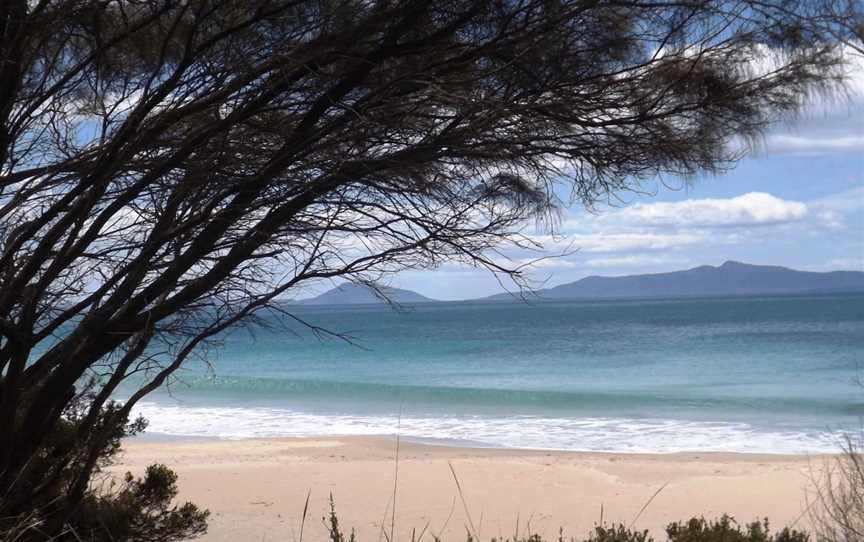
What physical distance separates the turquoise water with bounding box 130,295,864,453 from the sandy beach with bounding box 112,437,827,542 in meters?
1.56

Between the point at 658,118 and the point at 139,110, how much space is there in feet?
5.47

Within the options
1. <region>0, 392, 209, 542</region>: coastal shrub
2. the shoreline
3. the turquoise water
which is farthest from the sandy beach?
<region>0, 392, 209, 542</region>: coastal shrub

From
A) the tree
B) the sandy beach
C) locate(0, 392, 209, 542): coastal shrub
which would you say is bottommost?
the sandy beach

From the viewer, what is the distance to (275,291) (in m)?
3.17

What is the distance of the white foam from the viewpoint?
14.1m

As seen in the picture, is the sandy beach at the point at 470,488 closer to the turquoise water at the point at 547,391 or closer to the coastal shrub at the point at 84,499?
the turquoise water at the point at 547,391

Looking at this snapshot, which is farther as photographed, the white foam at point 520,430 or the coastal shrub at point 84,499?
the white foam at point 520,430

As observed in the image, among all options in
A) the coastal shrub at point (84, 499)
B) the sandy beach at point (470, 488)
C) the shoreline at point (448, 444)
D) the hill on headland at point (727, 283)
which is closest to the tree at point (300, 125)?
the coastal shrub at point (84, 499)

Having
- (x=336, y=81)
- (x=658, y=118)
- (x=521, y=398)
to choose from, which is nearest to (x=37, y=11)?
(x=336, y=81)

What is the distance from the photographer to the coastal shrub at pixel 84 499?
3.22 metres

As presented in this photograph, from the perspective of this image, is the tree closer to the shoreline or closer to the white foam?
the shoreline

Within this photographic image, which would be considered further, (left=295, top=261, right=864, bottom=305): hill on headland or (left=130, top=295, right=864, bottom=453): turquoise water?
(left=295, top=261, right=864, bottom=305): hill on headland

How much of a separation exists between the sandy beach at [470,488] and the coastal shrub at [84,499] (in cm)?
328

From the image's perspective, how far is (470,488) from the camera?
10.7 m
